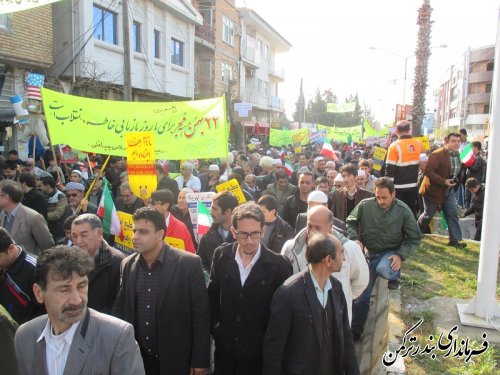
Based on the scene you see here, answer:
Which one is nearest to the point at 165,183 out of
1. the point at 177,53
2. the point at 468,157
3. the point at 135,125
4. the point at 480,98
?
the point at 135,125

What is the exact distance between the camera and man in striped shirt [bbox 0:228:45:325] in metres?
3.22

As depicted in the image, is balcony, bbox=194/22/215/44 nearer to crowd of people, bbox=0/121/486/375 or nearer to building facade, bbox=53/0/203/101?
building facade, bbox=53/0/203/101

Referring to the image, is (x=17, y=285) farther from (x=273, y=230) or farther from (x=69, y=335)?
(x=273, y=230)

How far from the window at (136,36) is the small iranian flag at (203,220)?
15195 millimetres

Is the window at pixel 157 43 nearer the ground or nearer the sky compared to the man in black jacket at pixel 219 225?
nearer the sky

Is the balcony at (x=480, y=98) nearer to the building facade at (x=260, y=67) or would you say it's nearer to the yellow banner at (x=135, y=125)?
the building facade at (x=260, y=67)

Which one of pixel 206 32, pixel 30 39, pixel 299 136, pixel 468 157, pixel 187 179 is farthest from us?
pixel 206 32

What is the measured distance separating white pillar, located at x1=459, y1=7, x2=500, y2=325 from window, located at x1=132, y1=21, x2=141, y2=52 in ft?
55.2

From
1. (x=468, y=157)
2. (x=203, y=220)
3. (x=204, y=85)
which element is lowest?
(x=203, y=220)

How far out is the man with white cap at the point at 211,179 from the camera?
8.97m

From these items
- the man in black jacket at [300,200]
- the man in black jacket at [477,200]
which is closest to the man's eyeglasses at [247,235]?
the man in black jacket at [300,200]

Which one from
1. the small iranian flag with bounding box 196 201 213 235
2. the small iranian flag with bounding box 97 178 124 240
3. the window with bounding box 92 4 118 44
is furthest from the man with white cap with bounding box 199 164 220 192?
the window with bounding box 92 4 118 44

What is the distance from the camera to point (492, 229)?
5129mm

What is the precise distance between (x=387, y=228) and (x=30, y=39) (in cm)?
1308
